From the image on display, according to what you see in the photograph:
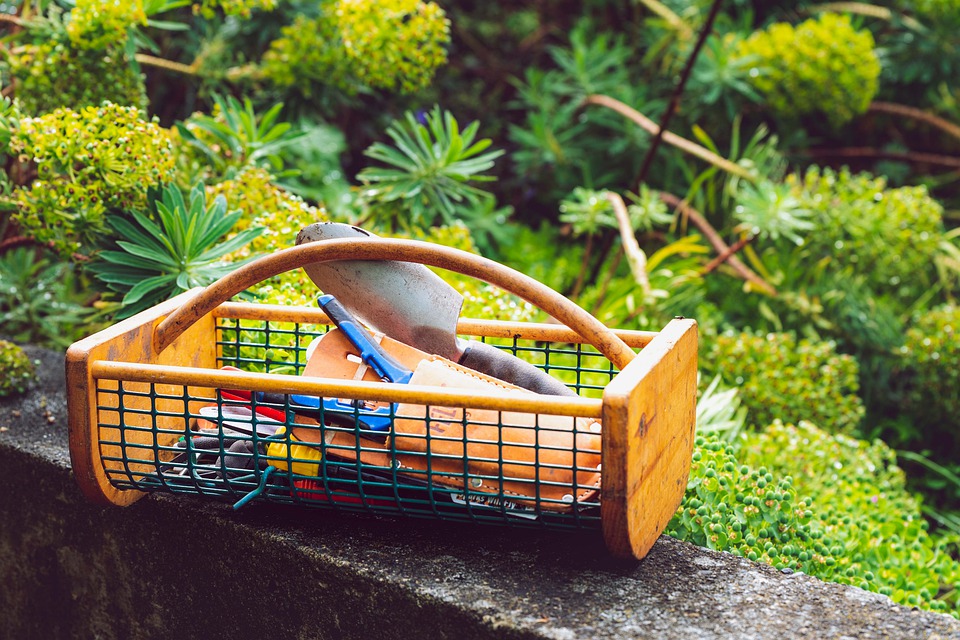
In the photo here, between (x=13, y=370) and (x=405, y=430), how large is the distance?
3.64ft

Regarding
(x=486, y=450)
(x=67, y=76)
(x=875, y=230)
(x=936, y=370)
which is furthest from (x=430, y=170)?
(x=936, y=370)

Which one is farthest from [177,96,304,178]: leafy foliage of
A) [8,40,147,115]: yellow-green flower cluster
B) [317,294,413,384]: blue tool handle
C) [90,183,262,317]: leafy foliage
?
[317,294,413,384]: blue tool handle

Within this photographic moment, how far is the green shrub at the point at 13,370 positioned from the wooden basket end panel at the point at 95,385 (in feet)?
2.15

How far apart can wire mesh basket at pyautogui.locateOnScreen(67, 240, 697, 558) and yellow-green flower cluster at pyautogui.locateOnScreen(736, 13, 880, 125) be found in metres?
2.20

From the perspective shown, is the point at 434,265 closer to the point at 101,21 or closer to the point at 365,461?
the point at 365,461

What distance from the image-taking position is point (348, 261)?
1308 mm

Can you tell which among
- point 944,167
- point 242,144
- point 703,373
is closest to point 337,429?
point 242,144

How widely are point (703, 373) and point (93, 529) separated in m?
1.64

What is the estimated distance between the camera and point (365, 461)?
3.95 feet

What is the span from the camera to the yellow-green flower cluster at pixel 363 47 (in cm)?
237

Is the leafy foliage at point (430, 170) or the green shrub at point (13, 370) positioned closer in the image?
the green shrub at point (13, 370)

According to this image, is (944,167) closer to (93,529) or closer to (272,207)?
(272,207)

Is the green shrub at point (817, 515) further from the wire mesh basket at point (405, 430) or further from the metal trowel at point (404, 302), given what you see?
the metal trowel at point (404, 302)

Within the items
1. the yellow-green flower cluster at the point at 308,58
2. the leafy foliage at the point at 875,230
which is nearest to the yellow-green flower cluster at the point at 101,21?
the yellow-green flower cluster at the point at 308,58
